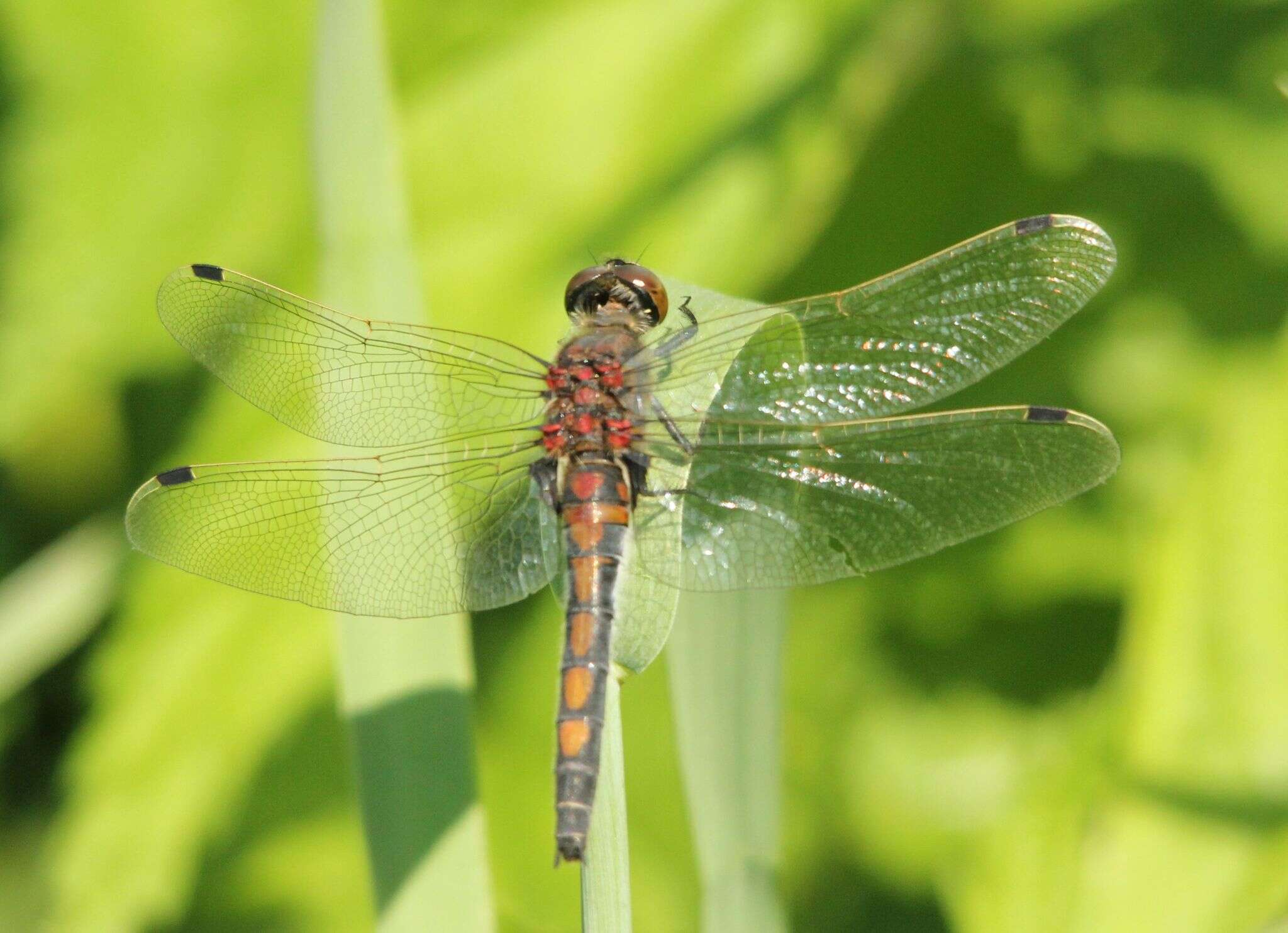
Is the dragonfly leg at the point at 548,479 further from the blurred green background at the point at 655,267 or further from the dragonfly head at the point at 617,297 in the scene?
the blurred green background at the point at 655,267

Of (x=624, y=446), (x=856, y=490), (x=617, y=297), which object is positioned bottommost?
(x=856, y=490)

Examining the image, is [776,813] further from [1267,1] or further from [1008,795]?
[1267,1]

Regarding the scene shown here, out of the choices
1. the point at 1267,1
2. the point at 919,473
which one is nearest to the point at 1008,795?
the point at 919,473

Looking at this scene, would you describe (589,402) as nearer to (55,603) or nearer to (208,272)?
(208,272)

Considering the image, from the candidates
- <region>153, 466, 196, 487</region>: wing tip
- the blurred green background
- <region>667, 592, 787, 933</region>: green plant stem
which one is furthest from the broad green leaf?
<region>667, 592, 787, 933</region>: green plant stem

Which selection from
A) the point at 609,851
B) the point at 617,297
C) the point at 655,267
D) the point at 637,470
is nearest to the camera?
the point at 609,851

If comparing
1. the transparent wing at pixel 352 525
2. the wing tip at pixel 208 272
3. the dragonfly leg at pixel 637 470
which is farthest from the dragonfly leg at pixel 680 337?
the wing tip at pixel 208 272

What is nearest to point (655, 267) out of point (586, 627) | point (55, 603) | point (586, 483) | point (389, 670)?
point (586, 483)
